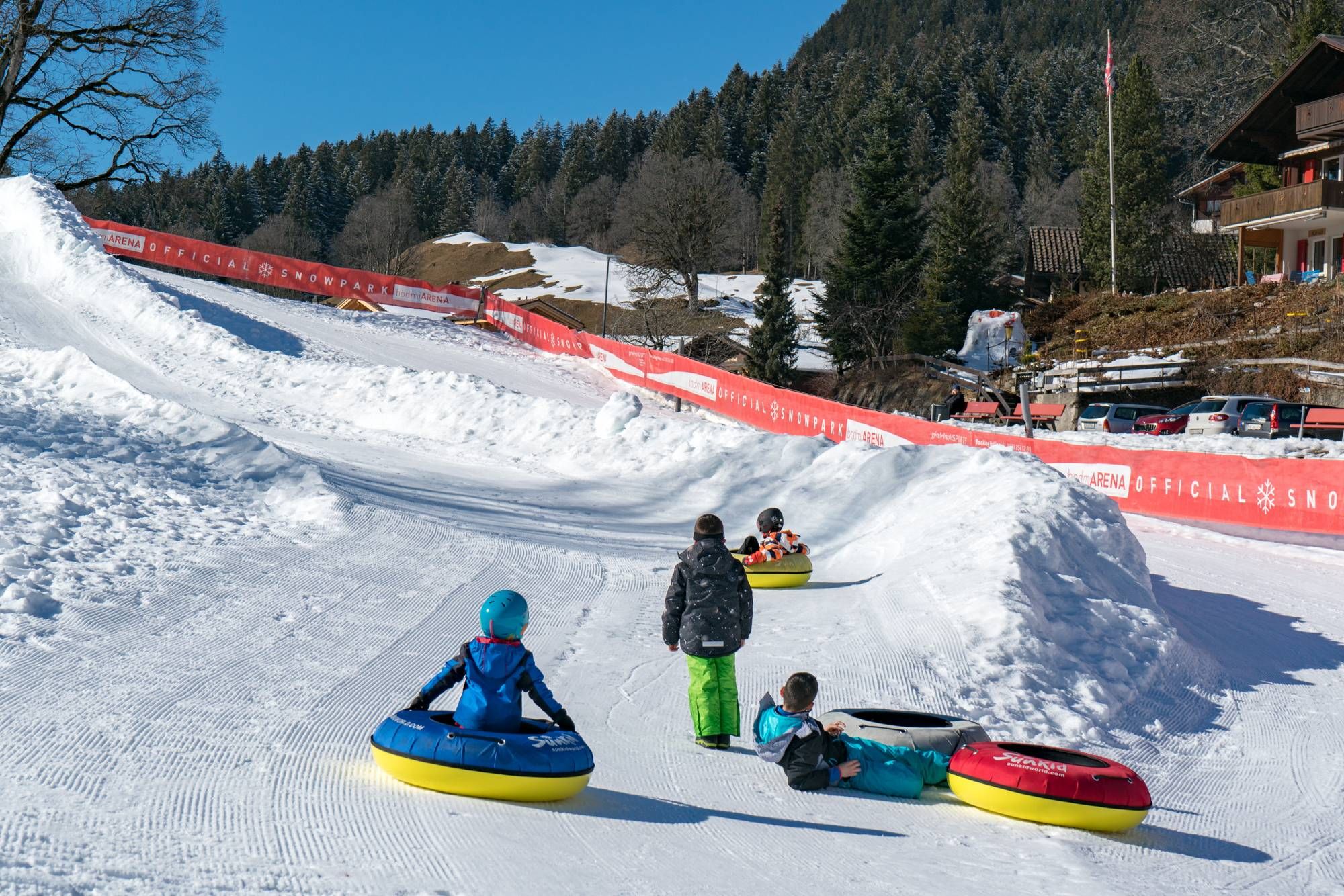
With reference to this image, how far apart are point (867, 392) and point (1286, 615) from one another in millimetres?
31549

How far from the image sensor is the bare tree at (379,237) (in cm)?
9606

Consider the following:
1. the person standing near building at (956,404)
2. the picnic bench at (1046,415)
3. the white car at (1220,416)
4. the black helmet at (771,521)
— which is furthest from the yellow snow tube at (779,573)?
the picnic bench at (1046,415)

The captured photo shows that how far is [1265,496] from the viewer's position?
1563 centimetres

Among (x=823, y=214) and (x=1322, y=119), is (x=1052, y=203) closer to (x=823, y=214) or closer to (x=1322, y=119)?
(x=823, y=214)

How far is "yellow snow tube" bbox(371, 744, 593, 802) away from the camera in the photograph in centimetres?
519

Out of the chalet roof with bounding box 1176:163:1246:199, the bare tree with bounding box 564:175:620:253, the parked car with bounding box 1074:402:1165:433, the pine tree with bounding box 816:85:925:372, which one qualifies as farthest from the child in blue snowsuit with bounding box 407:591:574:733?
the bare tree with bounding box 564:175:620:253

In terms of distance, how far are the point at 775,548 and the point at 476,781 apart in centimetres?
632

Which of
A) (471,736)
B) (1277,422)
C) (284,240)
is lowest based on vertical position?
(471,736)

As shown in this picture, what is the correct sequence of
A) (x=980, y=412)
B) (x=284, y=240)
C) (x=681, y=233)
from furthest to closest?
(x=284, y=240)
(x=681, y=233)
(x=980, y=412)

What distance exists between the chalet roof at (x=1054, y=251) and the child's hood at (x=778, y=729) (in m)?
58.2

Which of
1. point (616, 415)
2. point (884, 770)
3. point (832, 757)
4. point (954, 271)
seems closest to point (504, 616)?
point (832, 757)

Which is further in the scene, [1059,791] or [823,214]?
[823,214]

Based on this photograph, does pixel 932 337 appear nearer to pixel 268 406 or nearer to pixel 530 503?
pixel 268 406

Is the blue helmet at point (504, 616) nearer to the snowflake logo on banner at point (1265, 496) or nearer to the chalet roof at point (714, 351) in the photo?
the snowflake logo on banner at point (1265, 496)
